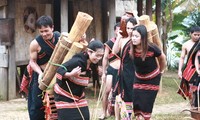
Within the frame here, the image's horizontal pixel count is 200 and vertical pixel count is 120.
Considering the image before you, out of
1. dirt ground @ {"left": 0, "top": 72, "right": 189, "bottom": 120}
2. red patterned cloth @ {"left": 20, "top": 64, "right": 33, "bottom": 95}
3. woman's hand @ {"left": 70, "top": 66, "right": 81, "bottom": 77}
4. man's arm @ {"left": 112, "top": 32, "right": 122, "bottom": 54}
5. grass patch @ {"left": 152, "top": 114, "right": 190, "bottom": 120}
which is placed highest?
man's arm @ {"left": 112, "top": 32, "right": 122, "bottom": 54}

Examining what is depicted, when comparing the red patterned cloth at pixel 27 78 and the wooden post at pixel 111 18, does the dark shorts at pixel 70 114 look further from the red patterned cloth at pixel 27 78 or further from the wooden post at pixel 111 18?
the wooden post at pixel 111 18

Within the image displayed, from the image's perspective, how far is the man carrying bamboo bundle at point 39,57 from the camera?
568cm

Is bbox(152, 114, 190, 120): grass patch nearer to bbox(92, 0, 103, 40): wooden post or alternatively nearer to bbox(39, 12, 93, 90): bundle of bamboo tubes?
bbox(39, 12, 93, 90): bundle of bamboo tubes

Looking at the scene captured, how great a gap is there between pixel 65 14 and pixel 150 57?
636 cm

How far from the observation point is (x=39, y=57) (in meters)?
5.88

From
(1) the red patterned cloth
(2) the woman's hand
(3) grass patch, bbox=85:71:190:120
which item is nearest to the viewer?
(2) the woman's hand

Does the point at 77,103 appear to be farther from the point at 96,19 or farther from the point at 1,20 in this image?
the point at 96,19

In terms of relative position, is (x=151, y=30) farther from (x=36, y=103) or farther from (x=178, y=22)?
(x=178, y=22)

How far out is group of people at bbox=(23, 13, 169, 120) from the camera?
505cm

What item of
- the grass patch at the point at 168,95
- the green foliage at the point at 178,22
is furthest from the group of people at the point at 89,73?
the green foliage at the point at 178,22

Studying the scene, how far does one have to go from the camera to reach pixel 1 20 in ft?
37.4

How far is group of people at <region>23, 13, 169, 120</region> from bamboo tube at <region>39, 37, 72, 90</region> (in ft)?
0.51

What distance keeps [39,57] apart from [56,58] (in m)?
0.67

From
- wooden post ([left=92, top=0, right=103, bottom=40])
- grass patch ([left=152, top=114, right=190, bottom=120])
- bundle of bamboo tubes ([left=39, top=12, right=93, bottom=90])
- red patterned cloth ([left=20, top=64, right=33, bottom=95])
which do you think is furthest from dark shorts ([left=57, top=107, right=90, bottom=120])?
wooden post ([left=92, top=0, right=103, bottom=40])
